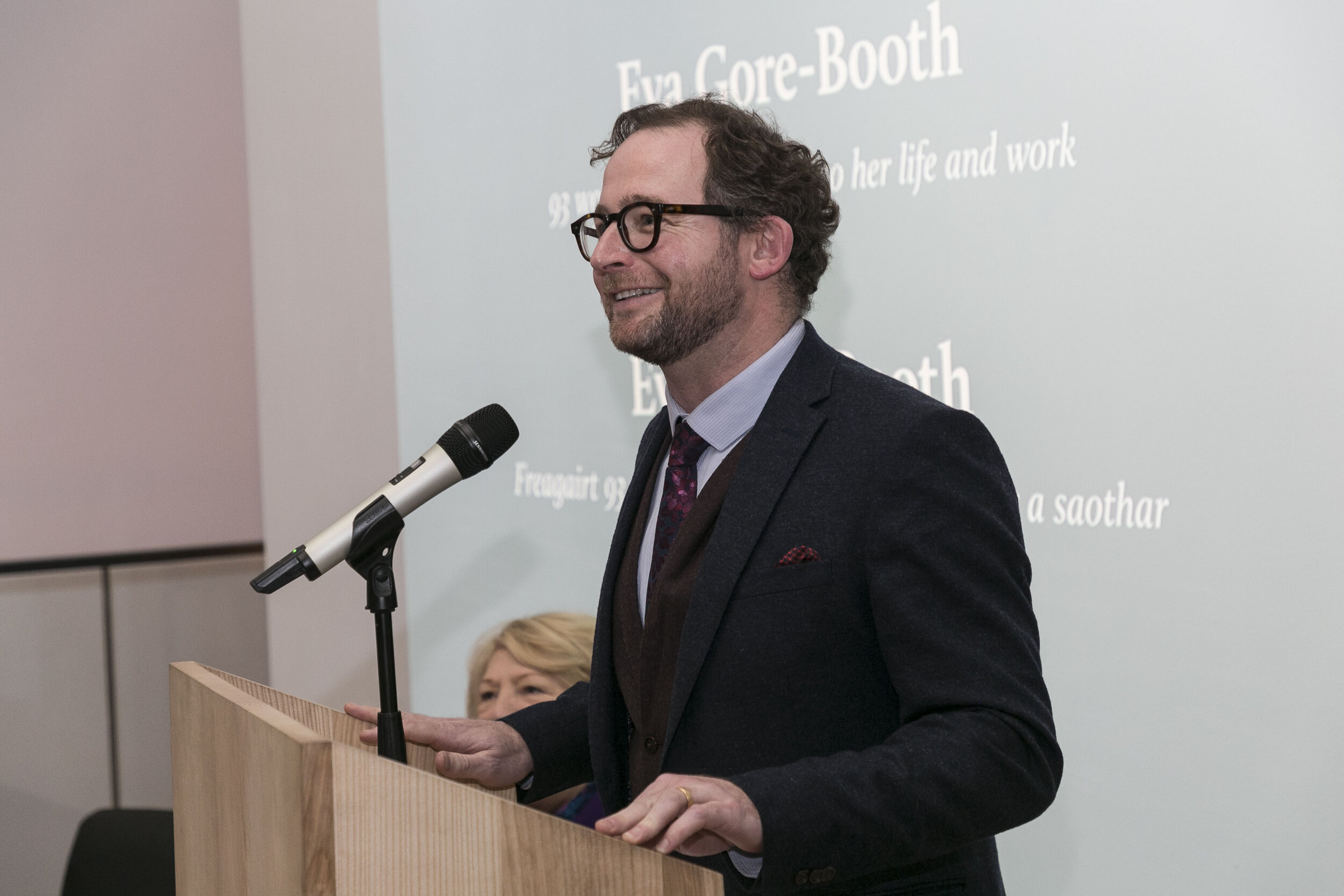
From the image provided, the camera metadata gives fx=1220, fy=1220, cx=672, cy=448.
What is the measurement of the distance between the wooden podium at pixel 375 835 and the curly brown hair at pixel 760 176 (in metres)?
0.87

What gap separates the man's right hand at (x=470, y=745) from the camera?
1.34 m

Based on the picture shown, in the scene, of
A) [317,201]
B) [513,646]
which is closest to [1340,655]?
[513,646]

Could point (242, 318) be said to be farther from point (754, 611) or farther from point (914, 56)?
point (754, 611)

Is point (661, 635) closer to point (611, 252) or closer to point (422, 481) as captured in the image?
point (422, 481)

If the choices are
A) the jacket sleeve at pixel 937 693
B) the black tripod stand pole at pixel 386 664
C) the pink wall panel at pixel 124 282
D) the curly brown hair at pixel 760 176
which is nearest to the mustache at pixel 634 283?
the curly brown hair at pixel 760 176

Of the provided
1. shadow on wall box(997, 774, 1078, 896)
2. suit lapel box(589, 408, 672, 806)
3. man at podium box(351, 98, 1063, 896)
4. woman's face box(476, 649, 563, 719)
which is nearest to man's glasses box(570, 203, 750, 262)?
man at podium box(351, 98, 1063, 896)

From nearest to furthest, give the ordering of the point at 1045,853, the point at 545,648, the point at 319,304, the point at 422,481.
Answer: the point at 422,481 < the point at 1045,853 < the point at 545,648 < the point at 319,304

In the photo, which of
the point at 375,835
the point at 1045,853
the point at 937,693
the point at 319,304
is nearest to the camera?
the point at 375,835

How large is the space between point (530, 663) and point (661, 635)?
126 centimetres

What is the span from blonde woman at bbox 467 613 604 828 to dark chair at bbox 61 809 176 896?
0.71 metres

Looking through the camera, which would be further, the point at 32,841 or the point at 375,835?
the point at 32,841

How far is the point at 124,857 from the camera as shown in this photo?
8.75ft

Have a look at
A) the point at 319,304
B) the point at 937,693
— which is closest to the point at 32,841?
the point at 319,304

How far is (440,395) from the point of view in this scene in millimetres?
3045
